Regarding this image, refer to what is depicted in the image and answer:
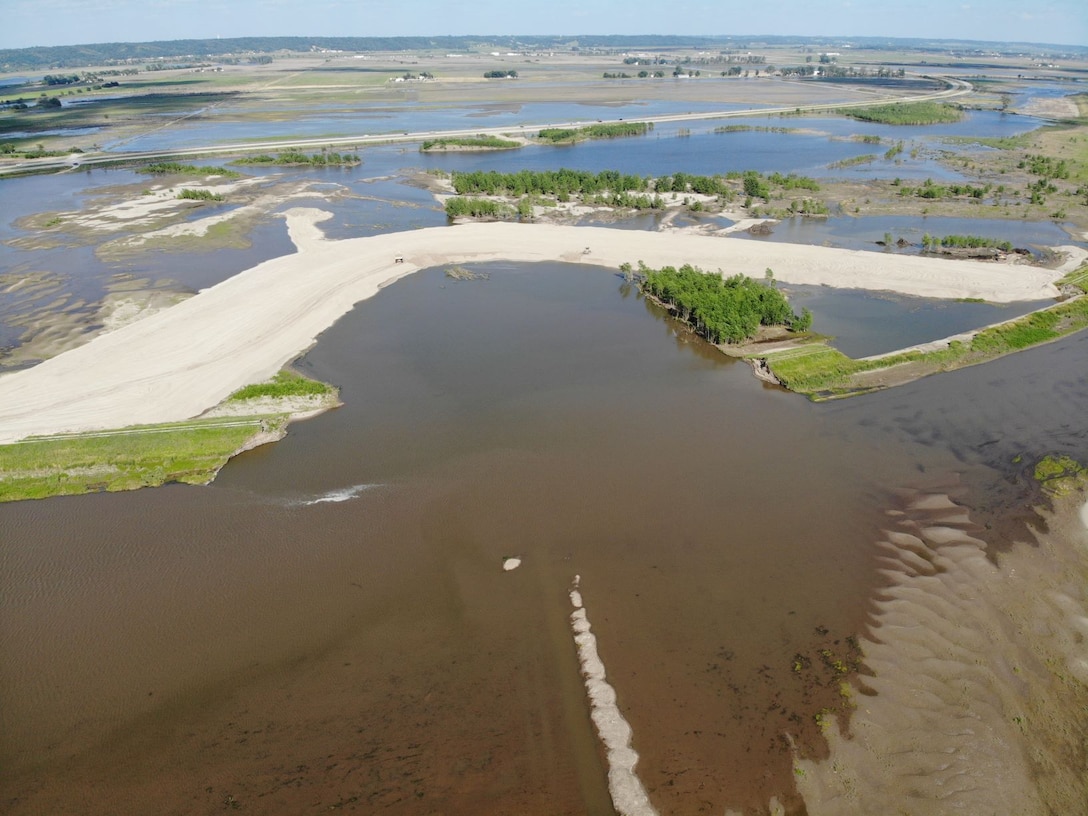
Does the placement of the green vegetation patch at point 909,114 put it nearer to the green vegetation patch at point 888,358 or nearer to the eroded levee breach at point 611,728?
the green vegetation patch at point 888,358

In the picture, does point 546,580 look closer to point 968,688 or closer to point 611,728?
point 611,728

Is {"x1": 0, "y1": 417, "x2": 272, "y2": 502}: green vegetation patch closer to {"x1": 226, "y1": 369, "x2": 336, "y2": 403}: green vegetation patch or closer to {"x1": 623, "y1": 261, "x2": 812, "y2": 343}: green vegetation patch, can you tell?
{"x1": 226, "y1": 369, "x2": 336, "y2": 403}: green vegetation patch

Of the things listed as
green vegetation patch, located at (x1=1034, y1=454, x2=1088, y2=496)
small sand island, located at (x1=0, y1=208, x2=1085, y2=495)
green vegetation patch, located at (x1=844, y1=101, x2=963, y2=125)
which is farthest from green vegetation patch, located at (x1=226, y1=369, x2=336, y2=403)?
green vegetation patch, located at (x1=844, y1=101, x2=963, y2=125)

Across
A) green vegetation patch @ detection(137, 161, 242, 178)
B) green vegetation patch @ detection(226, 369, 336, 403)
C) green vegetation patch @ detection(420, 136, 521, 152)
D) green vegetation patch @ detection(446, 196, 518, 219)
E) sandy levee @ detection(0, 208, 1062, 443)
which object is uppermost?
green vegetation patch @ detection(420, 136, 521, 152)

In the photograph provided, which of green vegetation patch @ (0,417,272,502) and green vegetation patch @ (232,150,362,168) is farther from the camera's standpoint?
green vegetation patch @ (232,150,362,168)

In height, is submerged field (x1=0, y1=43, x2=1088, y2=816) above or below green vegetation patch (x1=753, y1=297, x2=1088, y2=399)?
below

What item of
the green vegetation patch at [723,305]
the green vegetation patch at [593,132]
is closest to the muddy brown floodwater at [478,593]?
the green vegetation patch at [723,305]
